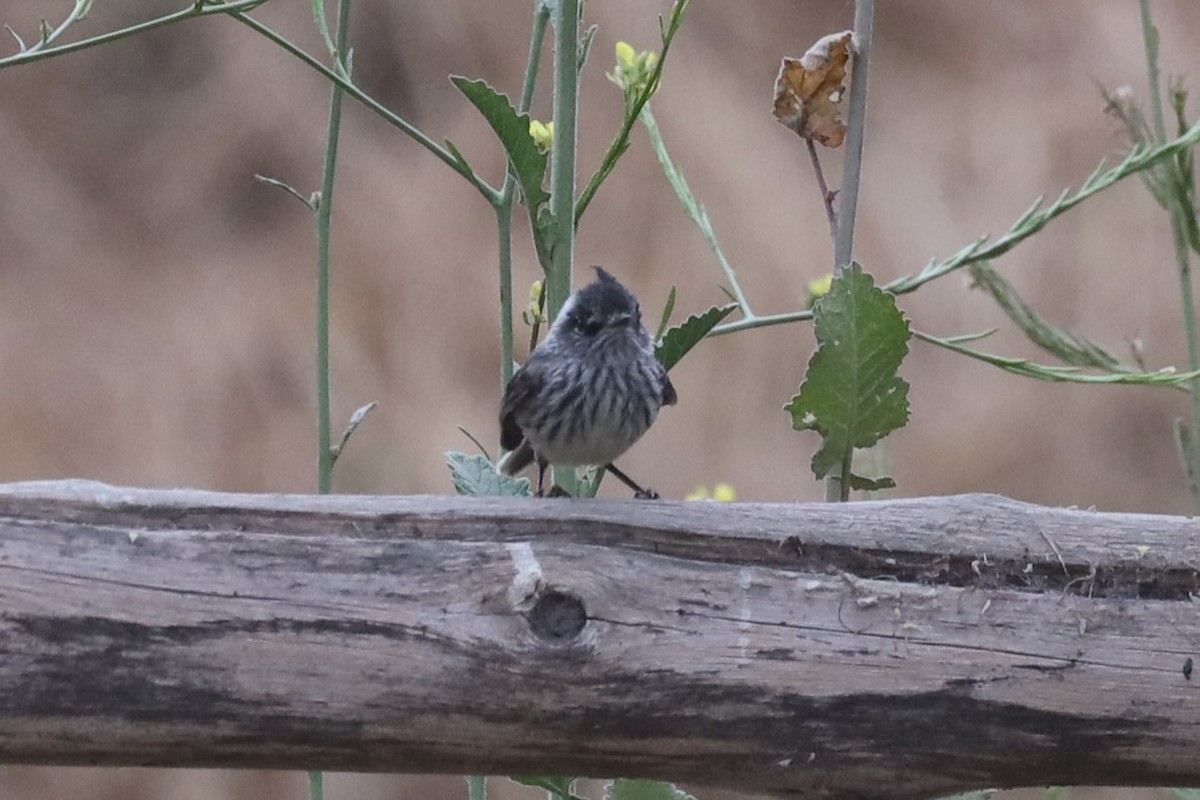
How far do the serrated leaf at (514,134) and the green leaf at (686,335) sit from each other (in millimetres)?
181

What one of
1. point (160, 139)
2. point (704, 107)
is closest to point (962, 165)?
point (704, 107)

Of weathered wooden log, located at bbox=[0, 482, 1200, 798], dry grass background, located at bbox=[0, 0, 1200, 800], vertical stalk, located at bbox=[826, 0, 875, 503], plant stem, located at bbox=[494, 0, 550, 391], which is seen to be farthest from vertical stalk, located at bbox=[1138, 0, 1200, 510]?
dry grass background, located at bbox=[0, 0, 1200, 800]

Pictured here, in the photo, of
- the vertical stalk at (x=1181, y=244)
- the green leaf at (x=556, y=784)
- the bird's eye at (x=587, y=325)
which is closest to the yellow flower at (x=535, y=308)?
the bird's eye at (x=587, y=325)

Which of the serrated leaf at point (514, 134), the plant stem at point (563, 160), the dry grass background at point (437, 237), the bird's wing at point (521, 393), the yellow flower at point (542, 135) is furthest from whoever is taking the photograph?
the dry grass background at point (437, 237)

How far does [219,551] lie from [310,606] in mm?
77

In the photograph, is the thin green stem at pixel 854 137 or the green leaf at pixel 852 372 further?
the thin green stem at pixel 854 137

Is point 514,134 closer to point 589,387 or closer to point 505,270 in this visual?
point 505,270

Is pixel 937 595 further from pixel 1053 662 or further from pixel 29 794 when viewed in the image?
pixel 29 794

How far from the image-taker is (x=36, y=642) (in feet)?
3.23

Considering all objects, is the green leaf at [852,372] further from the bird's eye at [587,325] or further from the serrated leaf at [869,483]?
the bird's eye at [587,325]

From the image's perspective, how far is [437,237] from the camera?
A: 3461 millimetres

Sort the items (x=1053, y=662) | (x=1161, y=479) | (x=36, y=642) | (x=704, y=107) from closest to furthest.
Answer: (x=36, y=642), (x=1053, y=662), (x=704, y=107), (x=1161, y=479)

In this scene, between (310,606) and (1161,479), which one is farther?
(1161,479)

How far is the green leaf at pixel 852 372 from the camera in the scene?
4.39 feet
